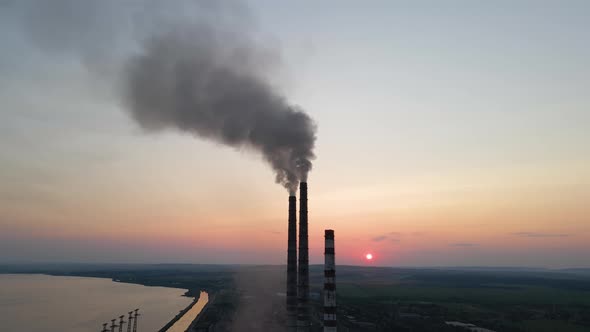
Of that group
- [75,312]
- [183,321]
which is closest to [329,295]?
[183,321]

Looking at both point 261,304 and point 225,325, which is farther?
point 261,304

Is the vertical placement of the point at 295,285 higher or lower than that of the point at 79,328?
higher

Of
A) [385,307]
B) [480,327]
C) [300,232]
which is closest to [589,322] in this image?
[480,327]

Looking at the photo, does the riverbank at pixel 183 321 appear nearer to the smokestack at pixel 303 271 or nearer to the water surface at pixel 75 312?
the water surface at pixel 75 312

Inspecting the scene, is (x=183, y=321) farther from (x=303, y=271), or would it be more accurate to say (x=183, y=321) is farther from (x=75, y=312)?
(x=303, y=271)

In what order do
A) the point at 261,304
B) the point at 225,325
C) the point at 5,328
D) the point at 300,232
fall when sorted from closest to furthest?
the point at 300,232, the point at 225,325, the point at 5,328, the point at 261,304

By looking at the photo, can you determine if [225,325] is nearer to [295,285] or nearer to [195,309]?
[295,285]

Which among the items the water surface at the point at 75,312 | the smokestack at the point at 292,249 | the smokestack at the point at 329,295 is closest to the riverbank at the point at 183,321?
the water surface at the point at 75,312

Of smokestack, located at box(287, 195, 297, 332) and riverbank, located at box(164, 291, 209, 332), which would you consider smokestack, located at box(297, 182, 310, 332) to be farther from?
riverbank, located at box(164, 291, 209, 332)
